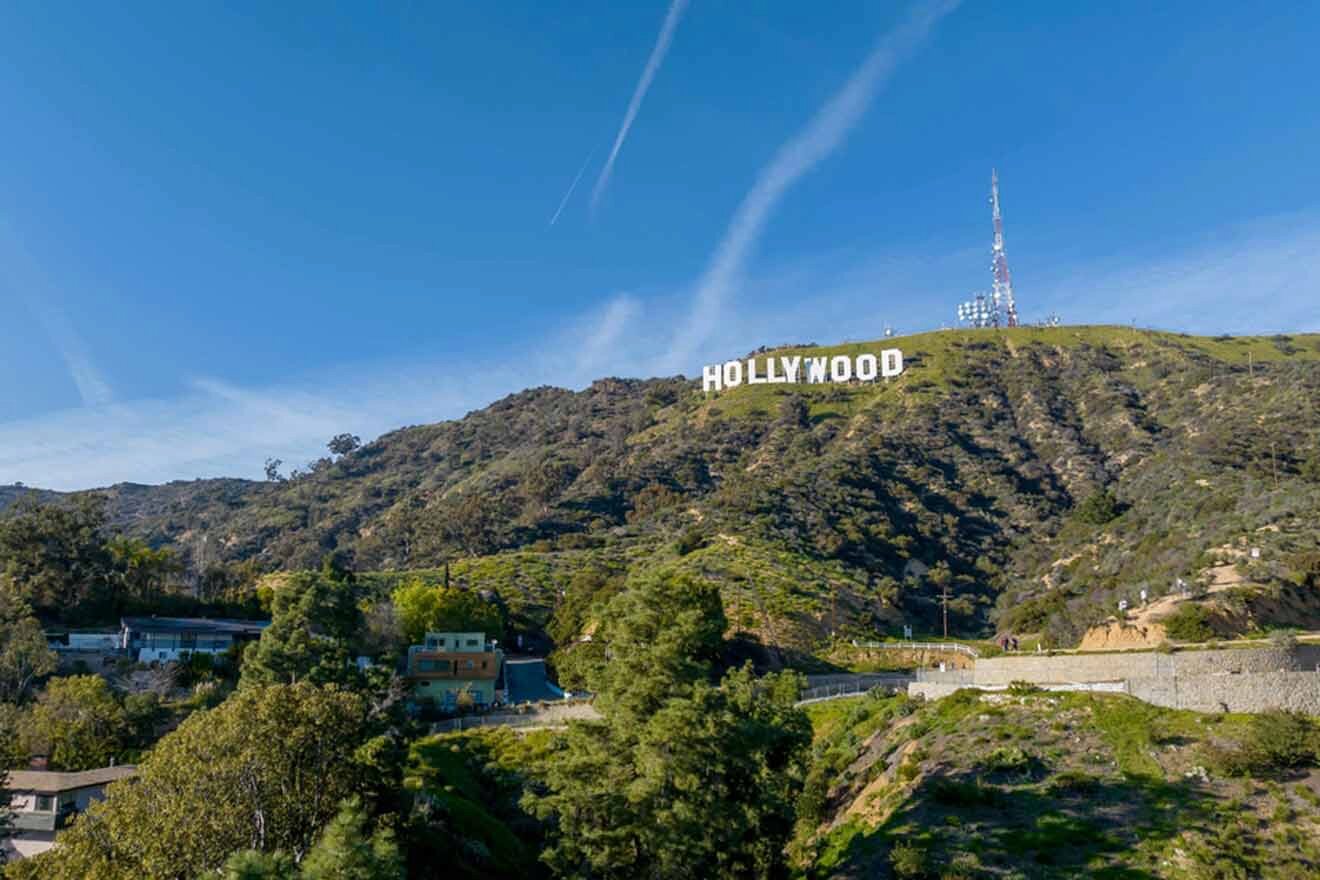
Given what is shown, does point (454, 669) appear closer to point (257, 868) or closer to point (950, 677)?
point (950, 677)

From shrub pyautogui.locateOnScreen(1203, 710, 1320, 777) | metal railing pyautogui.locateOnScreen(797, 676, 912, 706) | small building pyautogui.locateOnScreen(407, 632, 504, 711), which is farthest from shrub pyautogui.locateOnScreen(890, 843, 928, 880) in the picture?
small building pyautogui.locateOnScreen(407, 632, 504, 711)

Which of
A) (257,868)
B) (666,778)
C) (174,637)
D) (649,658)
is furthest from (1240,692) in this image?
(174,637)

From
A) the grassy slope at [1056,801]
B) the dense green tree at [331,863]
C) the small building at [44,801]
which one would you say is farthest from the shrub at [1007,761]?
the small building at [44,801]

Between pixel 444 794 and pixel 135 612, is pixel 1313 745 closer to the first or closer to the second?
pixel 444 794

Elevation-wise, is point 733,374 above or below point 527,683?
above


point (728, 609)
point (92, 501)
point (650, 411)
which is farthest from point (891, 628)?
point (650, 411)

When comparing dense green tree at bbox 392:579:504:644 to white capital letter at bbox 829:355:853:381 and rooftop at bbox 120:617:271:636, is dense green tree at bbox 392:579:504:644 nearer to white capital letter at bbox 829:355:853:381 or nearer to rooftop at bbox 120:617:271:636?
rooftop at bbox 120:617:271:636
